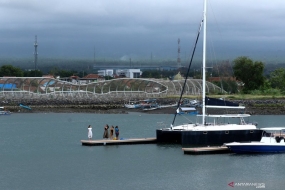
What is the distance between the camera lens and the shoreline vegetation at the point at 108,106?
95500 millimetres

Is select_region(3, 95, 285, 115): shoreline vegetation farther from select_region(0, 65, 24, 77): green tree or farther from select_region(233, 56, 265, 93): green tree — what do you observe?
select_region(0, 65, 24, 77): green tree

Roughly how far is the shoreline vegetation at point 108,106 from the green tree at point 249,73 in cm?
1739

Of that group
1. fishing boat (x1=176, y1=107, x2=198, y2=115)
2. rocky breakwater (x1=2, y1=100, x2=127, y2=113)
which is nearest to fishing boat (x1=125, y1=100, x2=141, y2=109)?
rocky breakwater (x1=2, y1=100, x2=127, y2=113)

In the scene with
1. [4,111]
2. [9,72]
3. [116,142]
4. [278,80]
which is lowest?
[4,111]

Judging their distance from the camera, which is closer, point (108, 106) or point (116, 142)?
point (116, 142)

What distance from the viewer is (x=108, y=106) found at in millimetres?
99750

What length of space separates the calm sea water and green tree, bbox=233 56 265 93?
68176 mm

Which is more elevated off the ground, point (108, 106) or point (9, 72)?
point (9, 72)

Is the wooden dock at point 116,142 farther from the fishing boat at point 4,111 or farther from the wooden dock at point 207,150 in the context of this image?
the fishing boat at point 4,111

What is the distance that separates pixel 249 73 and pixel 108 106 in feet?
109

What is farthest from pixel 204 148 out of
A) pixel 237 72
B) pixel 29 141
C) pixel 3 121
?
pixel 237 72

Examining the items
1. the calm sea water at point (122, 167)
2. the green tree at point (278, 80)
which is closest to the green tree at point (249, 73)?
the green tree at point (278, 80)

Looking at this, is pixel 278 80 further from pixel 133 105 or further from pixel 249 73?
pixel 133 105

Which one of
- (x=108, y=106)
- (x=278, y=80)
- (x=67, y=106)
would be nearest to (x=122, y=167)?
(x=108, y=106)
